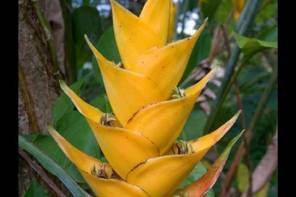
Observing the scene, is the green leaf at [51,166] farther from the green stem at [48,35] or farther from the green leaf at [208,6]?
the green leaf at [208,6]

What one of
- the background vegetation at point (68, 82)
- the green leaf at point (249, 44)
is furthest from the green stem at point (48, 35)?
the green leaf at point (249, 44)

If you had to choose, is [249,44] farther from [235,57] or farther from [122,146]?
[122,146]

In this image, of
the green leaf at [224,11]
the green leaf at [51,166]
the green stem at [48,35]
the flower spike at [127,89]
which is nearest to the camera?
the flower spike at [127,89]
